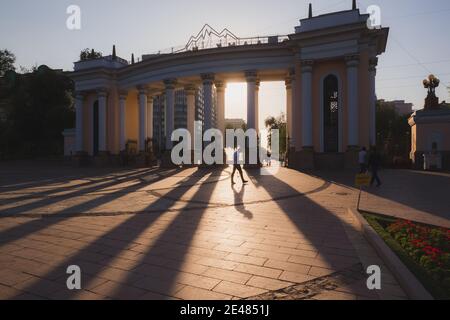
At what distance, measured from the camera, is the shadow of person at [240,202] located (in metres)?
8.24

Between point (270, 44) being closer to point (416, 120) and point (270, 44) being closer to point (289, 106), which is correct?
point (289, 106)

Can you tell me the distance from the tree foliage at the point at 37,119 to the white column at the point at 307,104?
32177 mm

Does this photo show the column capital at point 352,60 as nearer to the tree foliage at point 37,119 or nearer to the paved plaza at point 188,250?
the paved plaza at point 188,250

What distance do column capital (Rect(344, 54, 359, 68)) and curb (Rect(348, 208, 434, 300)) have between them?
56.6ft

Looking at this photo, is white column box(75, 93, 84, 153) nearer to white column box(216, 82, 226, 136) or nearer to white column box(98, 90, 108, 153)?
white column box(98, 90, 108, 153)

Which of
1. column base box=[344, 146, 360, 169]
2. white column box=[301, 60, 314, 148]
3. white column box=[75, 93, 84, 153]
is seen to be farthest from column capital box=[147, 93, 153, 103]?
column base box=[344, 146, 360, 169]

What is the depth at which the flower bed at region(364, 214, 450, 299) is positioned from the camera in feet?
11.8

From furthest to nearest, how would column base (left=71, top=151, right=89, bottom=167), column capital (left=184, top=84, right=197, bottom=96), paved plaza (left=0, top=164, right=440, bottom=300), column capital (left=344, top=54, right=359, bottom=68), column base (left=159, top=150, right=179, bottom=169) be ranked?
column base (left=71, top=151, right=89, bottom=167), column capital (left=184, top=84, right=197, bottom=96), column base (left=159, top=150, right=179, bottom=169), column capital (left=344, top=54, right=359, bottom=68), paved plaza (left=0, top=164, right=440, bottom=300)

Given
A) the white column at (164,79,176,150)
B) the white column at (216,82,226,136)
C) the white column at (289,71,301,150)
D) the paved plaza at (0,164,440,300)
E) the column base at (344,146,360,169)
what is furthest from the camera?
the white column at (216,82,226,136)

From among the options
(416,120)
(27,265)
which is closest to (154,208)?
(27,265)

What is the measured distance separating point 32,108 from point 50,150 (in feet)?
19.0

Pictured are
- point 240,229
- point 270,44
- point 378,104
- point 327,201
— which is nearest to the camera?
point 240,229

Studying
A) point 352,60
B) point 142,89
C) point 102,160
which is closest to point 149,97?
point 142,89
